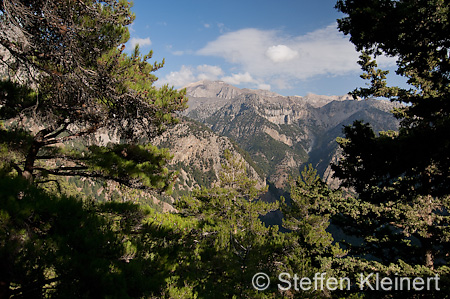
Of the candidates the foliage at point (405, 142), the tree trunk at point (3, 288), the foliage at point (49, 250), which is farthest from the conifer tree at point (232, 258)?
the tree trunk at point (3, 288)

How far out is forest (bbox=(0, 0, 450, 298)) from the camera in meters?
2.80

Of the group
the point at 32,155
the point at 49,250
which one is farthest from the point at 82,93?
the point at 49,250

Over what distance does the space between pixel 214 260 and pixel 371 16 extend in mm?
8975

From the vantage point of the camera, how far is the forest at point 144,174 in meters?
2.80

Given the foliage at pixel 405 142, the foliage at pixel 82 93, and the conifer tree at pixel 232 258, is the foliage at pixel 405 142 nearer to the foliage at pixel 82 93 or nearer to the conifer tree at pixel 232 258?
the conifer tree at pixel 232 258

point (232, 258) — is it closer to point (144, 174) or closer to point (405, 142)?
point (144, 174)

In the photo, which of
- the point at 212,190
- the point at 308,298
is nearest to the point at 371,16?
the point at 308,298

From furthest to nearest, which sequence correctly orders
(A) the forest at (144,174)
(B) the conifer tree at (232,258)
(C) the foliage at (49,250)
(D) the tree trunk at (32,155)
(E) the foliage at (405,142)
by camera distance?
(B) the conifer tree at (232,258), (D) the tree trunk at (32,155), (E) the foliage at (405,142), (A) the forest at (144,174), (C) the foliage at (49,250)

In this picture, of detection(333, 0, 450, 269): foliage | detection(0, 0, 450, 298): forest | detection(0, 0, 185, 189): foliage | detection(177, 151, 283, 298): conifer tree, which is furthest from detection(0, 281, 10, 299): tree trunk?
detection(333, 0, 450, 269): foliage

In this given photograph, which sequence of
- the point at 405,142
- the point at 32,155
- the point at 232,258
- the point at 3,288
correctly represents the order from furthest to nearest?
the point at 232,258, the point at 32,155, the point at 405,142, the point at 3,288

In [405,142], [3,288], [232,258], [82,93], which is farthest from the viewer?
[232,258]

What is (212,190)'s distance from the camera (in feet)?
69.3

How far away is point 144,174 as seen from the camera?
774 centimetres

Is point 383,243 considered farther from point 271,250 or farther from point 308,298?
point 271,250
